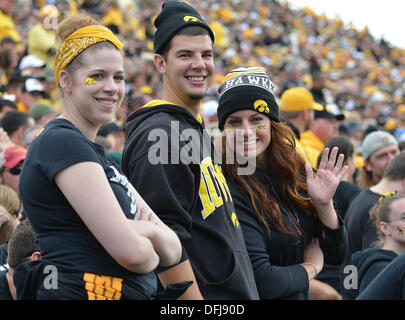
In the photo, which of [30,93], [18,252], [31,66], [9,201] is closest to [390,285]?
[18,252]

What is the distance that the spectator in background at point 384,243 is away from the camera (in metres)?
3.83

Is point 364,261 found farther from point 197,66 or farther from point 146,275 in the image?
point 146,275

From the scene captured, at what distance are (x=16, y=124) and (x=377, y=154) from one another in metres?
3.86

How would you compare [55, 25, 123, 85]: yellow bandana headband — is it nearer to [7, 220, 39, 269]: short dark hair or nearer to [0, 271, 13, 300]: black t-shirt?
[7, 220, 39, 269]: short dark hair

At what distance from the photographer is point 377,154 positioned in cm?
615

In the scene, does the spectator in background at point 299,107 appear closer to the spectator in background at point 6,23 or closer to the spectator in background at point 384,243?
the spectator in background at point 384,243

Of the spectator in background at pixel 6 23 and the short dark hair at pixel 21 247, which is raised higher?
the spectator in background at pixel 6 23

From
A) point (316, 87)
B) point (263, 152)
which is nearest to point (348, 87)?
point (316, 87)

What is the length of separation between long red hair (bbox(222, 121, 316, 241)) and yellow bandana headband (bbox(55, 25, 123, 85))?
3.87 ft

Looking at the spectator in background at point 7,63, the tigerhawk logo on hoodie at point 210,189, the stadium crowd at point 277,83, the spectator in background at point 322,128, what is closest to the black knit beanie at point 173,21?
the stadium crowd at point 277,83

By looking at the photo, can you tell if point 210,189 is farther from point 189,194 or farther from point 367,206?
point 367,206

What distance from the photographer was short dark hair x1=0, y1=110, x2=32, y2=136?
20.1 ft

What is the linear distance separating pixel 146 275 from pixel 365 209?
3239 mm

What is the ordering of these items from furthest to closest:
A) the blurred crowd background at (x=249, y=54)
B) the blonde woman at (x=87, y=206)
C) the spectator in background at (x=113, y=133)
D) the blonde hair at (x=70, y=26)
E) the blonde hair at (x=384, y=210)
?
the blurred crowd background at (x=249, y=54), the spectator in background at (x=113, y=133), the blonde hair at (x=384, y=210), the blonde hair at (x=70, y=26), the blonde woman at (x=87, y=206)
